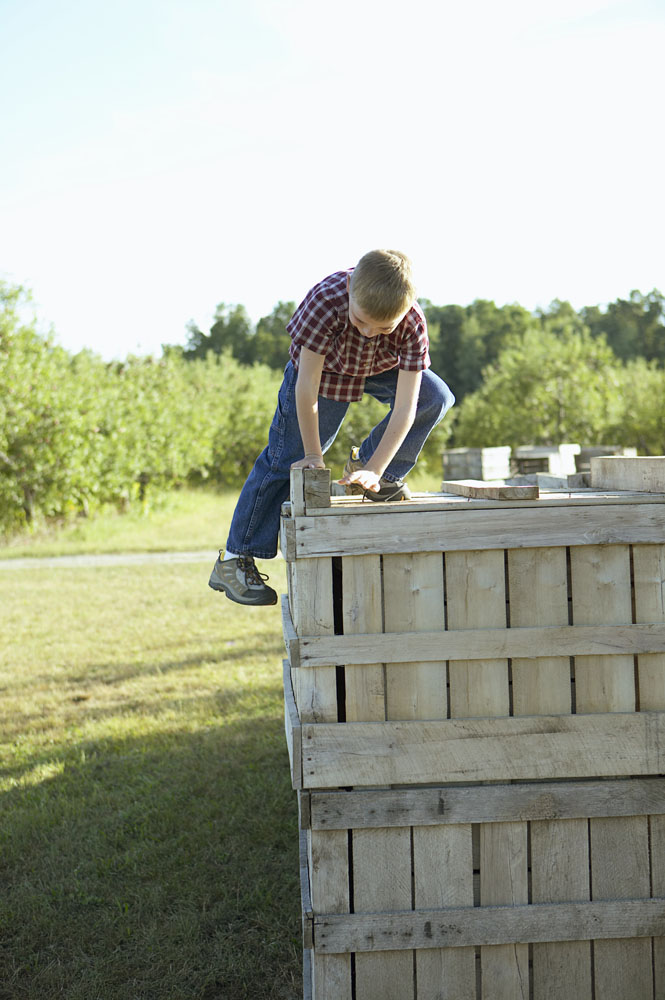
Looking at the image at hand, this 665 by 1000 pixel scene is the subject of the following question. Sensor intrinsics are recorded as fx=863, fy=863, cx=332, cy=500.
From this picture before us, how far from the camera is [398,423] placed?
3.37 m

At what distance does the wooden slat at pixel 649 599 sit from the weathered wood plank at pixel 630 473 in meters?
0.31

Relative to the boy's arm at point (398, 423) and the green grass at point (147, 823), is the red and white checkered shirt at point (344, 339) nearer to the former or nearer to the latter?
the boy's arm at point (398, 423)

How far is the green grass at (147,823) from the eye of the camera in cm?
332

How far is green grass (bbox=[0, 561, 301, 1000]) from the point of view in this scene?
3320 millimetres

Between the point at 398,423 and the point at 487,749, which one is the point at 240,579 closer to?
the point at 398,423

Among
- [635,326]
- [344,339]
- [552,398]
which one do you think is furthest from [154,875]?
[635,326]

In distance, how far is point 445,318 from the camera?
57000mm

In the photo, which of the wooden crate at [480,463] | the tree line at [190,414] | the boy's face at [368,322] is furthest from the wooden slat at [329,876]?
the tree line at [190,414]

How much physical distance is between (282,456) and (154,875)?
6.69ft

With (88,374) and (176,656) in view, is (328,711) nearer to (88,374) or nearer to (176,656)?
(176,656)

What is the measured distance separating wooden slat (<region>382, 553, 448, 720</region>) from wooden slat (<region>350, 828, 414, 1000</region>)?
36 centimetres

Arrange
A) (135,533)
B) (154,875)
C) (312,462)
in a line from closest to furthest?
(312,462) → (154,875) → (135,533)

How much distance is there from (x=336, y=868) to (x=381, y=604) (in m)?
0.78

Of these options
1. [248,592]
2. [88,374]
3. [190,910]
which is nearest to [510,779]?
[248,592]
